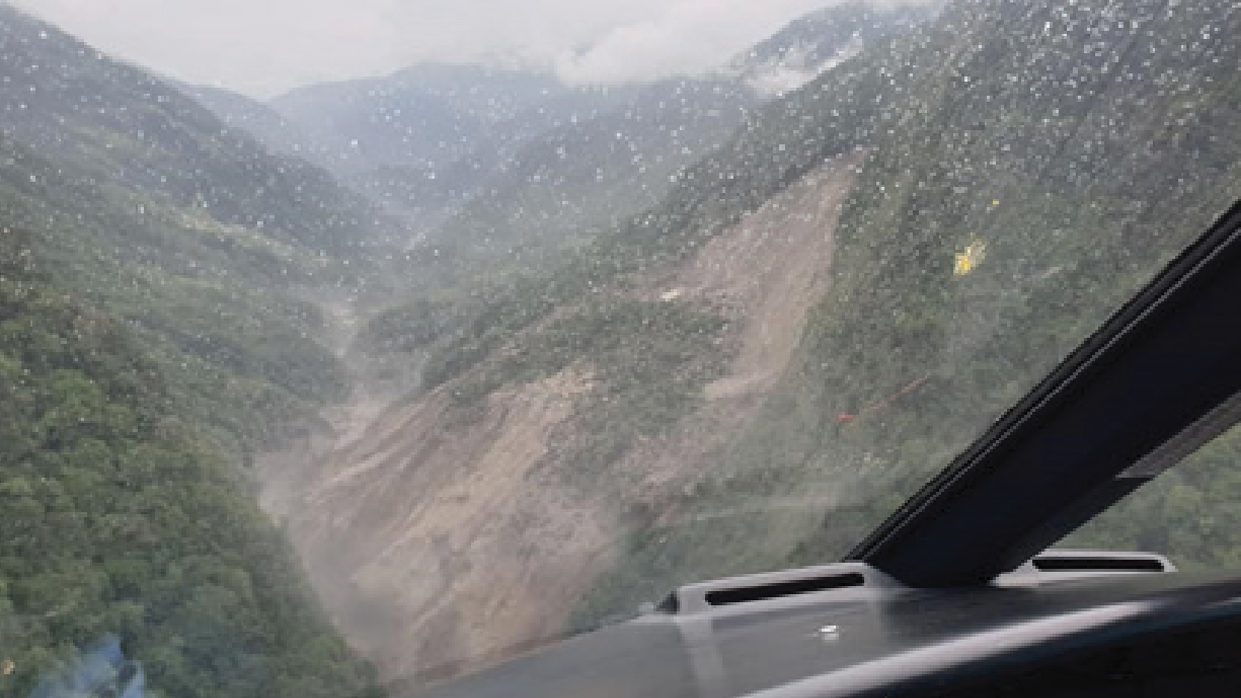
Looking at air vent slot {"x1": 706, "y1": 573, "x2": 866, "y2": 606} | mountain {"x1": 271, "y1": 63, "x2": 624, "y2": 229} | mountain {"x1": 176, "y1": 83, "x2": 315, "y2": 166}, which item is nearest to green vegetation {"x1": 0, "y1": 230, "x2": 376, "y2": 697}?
air vent slot {"x1": 706, "y1": 573, "x2": 866, "y2": 606}

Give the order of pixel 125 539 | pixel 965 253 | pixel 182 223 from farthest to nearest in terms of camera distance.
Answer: pixel 182 223 → pixel 125 539 → pixel 965 253

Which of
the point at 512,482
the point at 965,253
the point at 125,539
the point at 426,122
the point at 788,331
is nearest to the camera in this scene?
the point at 965,253

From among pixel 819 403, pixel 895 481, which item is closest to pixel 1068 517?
pixel 895 481

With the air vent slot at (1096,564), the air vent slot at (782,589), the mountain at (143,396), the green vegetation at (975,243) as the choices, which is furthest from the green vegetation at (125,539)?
the air vent slot at (1096,564)

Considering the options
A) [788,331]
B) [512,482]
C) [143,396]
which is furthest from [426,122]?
[788,331]

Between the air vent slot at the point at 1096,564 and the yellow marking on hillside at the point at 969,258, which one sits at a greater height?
the yellow marking on hillside at the point at 969,258

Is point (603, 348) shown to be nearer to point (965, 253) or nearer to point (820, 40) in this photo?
point (820, 40)

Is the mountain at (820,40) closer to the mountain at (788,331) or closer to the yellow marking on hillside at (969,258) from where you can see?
the mountain at (788,331)
